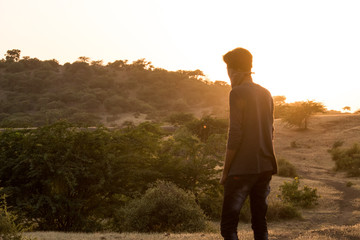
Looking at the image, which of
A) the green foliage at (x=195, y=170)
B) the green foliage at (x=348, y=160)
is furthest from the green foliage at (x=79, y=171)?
the green foliage at (x=348, y=160)

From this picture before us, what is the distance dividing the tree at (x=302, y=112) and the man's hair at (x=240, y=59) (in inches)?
1520

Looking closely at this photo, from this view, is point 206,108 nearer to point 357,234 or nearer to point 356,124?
point 356,124

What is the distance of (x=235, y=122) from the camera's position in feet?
12.3

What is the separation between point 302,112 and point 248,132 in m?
39.5

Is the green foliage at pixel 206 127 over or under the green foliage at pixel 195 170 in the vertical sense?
over

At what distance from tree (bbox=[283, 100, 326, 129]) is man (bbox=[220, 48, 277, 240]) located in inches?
1522

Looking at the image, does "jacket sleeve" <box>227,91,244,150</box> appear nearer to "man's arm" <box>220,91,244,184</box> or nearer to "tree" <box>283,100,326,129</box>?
"man's arm" <box>220,91,244,184</box>

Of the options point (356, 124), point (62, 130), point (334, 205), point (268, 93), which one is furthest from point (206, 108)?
point (268, 93)

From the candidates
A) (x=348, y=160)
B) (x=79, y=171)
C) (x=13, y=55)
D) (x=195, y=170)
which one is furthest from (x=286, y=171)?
(x=13, y=55)

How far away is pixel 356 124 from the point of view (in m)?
41.1

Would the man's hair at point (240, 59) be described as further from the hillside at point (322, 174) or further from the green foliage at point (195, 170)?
the green foliage at point (195, 170)

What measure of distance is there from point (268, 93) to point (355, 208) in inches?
497

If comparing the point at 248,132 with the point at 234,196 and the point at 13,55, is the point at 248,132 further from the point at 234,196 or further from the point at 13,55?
the point at 13,55

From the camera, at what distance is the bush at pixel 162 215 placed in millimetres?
9102
